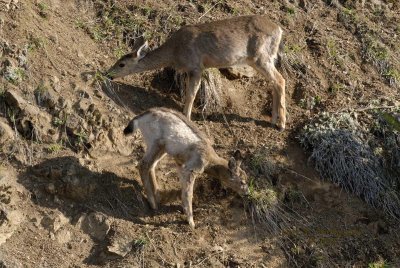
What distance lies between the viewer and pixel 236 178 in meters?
9.23

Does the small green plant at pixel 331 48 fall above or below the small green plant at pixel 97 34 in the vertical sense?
below

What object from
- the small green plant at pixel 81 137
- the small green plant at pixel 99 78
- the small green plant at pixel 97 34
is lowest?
the small green plant at pixel 81 137

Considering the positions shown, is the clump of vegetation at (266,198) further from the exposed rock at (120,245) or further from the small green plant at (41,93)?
the small green plant at (41,93)

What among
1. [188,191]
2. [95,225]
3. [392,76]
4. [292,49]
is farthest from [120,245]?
[392,76]

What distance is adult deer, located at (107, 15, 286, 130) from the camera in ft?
35.4

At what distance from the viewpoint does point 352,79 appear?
12.1 m

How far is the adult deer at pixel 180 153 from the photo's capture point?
8.95 m

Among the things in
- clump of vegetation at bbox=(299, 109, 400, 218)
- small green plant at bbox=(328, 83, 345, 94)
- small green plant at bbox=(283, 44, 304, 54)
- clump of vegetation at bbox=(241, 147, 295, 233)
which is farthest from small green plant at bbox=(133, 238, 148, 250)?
small green plant at bbox=(283, 44, 304, 54)

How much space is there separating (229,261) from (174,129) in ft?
6.25

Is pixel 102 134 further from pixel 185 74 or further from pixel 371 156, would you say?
pixel 371 156

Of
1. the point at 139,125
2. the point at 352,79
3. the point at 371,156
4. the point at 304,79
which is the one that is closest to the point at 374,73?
the point at 352,79

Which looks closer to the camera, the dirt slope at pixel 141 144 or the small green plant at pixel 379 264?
the dirt slope at pixel 141 144

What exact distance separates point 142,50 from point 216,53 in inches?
49.3

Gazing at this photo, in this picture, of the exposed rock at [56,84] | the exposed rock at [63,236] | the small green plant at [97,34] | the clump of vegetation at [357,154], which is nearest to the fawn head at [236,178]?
the clump of vegetation at [357,154]
